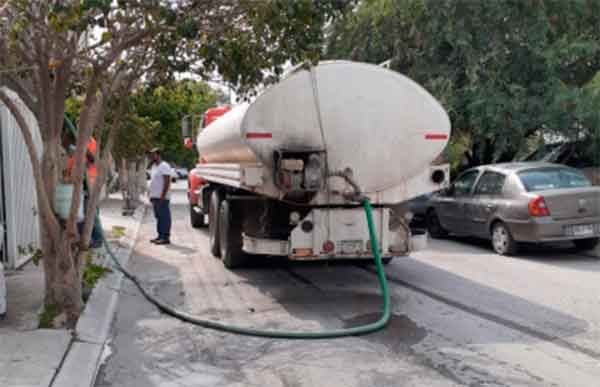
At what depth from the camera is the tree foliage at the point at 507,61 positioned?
13891mm

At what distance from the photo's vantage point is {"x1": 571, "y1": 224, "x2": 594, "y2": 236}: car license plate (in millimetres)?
9430

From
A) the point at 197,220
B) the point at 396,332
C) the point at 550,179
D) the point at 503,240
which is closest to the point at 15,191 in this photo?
the point at 396,332

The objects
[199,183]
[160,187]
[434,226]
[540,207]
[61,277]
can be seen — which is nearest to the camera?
[61,277]

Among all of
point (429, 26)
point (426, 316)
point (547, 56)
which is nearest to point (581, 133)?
point (547, 56)

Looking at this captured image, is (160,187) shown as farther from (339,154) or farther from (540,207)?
(540,207)

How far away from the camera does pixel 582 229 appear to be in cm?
947

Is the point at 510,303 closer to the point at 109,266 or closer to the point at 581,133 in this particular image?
the point at 109,266

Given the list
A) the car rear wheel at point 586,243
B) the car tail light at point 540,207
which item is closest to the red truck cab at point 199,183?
the car tail light at point 540,207

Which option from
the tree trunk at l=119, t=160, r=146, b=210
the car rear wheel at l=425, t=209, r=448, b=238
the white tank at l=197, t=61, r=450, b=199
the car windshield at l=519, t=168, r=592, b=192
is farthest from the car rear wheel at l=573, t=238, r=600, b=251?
the tree trunk at l=119, t=160, r=146, b=210

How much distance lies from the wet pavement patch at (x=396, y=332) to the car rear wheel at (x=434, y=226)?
637cm

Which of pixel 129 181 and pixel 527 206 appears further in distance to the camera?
pixel 129 181

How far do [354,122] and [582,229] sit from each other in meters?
4.83

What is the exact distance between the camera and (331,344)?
18.1 ft

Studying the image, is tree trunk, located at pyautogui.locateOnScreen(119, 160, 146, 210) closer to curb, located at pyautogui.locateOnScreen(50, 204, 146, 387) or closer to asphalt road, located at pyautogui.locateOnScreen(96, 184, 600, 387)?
asphalt road, located at pyautogui.locateOnScreen(96, 184, 600, 387)
